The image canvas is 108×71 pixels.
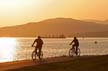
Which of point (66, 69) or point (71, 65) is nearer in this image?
point (66, 69)

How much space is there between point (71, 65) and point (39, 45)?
546 centimetres

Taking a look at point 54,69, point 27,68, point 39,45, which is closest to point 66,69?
point 54,69

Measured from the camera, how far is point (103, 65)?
93.1 ft

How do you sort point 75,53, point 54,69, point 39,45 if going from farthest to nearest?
point 75,53, point 39,45, point 54,69

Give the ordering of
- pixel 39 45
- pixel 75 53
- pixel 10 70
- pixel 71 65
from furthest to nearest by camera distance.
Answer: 1. pixel 75 53
2. pixel 39 45
3. pixel 71 65
4. pixel 10 70

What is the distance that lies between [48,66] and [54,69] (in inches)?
64.4

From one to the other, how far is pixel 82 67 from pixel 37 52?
7.62 meters

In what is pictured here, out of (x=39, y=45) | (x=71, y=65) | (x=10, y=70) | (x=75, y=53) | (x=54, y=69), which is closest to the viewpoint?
(x=10, y=70)

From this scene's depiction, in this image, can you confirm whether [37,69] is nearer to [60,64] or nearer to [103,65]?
[60,64]

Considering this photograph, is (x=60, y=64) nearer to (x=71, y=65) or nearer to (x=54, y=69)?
(x=71, y=65)

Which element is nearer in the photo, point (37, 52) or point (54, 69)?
point (54, 69)

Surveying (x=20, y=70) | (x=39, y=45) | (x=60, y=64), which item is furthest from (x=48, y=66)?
(x=39, y=45)

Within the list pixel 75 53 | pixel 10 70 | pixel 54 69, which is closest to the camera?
pixel 10 70

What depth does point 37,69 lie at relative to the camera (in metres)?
24.8
